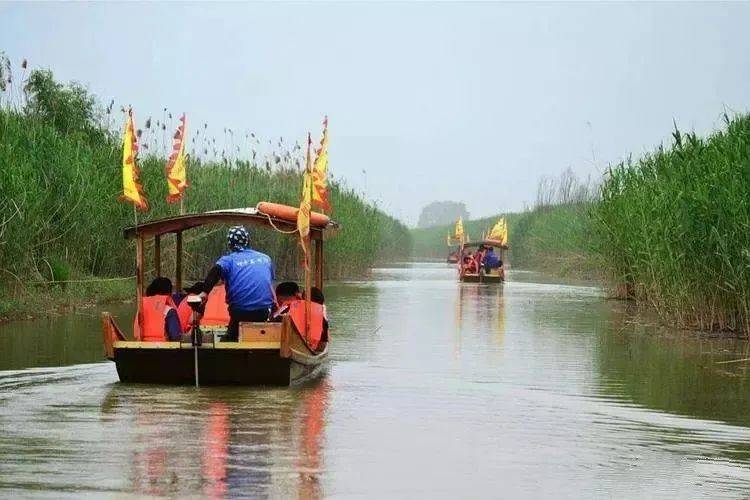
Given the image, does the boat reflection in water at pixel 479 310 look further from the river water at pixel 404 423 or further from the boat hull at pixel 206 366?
the boat hull at pixel 206 366

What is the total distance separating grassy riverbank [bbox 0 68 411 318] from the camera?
18953 millimetres

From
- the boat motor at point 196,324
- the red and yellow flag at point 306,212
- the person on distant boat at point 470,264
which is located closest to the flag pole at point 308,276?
the red and yellow flag at point 306,212

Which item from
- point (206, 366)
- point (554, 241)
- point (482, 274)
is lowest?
point (206, 366)

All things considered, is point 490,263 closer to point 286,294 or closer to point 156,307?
point 286,294

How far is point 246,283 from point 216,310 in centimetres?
155

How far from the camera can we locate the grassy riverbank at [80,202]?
62.2 ft

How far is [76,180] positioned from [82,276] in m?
2.30

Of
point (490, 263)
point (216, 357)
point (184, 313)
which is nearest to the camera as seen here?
point (216, 357)

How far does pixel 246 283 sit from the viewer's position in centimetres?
1257

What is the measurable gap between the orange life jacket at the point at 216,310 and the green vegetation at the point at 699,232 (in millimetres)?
6589

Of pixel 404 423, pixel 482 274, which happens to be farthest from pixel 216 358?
pixel 482 274

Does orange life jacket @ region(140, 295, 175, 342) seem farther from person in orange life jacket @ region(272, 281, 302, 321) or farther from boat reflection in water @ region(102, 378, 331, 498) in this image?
person in orange life jacket @ region(272, 281, 302, 321)

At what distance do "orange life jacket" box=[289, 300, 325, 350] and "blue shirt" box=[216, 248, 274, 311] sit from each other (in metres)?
0.73

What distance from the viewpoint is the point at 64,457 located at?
327 inches
